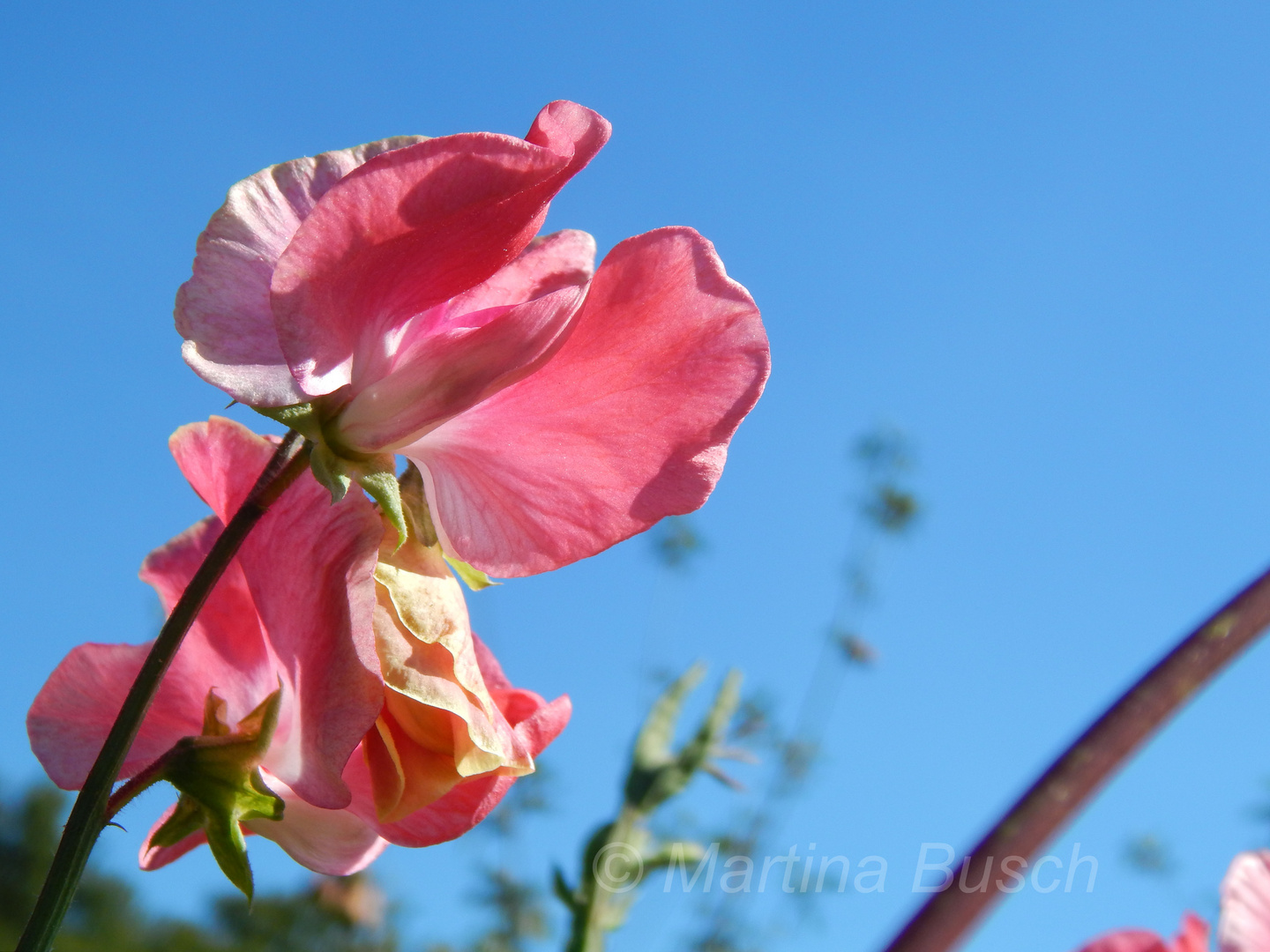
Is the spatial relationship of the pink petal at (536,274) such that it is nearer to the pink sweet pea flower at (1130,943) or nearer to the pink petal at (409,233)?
the pink petal at (409,233)

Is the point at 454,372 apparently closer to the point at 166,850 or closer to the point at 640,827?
the point at 166,850

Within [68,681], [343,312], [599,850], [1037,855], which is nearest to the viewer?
[1037,855]

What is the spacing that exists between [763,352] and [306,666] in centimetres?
27

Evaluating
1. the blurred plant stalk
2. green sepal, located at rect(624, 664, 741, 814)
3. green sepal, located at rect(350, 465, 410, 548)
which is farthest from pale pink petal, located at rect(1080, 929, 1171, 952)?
green sepal, located at rect(624, 664, 741, 814)

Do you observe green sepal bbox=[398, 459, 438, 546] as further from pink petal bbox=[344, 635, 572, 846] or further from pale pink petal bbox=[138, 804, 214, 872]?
pale pink petal bbox=[138, 804, 214, 872]

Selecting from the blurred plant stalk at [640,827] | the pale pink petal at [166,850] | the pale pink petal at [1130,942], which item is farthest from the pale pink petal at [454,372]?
the blurred plant stalk at [640,827]

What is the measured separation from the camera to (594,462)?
54 centimetres

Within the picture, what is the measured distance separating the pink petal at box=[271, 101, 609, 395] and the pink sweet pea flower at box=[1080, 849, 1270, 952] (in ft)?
1.41

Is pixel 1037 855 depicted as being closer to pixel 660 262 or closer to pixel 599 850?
pixel 660 262

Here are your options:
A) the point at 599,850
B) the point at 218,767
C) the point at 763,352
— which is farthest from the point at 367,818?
the point at 599,850

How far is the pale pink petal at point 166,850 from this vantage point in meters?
0.62

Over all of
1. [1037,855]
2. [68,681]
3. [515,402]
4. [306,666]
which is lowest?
[68,681]

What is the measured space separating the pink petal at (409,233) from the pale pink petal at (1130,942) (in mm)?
423

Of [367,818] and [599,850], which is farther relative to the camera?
[599,850]
